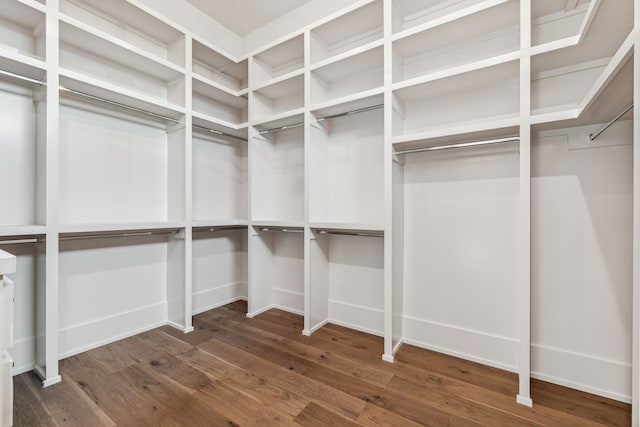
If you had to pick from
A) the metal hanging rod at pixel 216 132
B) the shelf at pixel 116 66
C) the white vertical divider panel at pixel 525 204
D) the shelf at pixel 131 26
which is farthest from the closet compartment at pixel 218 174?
the white vertical divider panel at pixel 525 204

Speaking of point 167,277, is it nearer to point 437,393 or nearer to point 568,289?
point 437,393

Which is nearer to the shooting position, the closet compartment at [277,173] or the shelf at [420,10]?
the shelf at [420,10]

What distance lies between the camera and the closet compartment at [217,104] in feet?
9.26

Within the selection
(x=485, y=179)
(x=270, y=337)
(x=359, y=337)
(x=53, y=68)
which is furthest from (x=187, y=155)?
(x=485, y=179)

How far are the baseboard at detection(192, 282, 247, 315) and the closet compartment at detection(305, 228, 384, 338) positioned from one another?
1202 mm

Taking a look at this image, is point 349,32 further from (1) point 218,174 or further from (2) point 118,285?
(2) point 118,285

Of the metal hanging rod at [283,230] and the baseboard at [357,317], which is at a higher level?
the metal hanging rod at [283,230]

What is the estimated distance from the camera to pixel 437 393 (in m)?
1.71

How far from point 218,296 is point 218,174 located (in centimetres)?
132

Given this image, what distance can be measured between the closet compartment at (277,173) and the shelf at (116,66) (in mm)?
813

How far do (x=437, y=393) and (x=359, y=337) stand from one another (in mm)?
825

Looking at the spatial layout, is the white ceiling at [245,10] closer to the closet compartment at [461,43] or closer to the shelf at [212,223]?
the closet compartment at [461,43]

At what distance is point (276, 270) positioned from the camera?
315 cm

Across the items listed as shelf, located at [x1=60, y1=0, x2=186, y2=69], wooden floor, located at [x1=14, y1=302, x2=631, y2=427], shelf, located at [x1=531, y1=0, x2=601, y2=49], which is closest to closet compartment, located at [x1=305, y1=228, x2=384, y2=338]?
wooden floor, located at [x1=14, y1=302, x2=631, y2=427]
